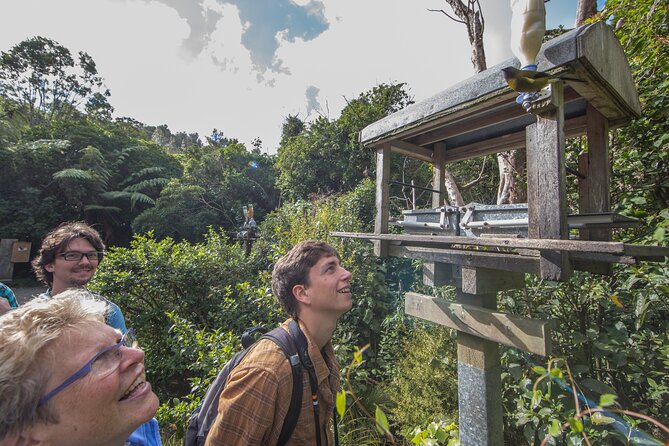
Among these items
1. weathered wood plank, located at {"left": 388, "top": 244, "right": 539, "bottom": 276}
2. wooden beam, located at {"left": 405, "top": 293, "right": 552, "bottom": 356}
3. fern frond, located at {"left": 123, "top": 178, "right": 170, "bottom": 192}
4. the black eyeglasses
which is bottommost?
wooden beam, located at {"left": 405, "top": 293, "right": 552, "bottom": 356}

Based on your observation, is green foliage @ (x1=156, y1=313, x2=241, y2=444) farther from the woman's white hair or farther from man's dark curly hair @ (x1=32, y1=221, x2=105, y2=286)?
the woman's white hair

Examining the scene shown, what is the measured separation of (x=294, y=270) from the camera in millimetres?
1848

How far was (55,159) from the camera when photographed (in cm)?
1518

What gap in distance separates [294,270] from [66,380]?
3.67ft

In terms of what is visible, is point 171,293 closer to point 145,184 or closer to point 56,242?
point 56,242

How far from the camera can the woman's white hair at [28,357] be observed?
2.61 feet

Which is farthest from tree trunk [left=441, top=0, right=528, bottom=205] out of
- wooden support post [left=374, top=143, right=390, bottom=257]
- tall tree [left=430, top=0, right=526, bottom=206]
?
wooden support post [left=374, top=143, right=390, bottom=257]

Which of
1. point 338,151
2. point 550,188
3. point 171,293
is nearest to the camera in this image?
point 550,188

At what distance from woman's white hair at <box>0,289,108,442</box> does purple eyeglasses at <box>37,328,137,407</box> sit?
28mm

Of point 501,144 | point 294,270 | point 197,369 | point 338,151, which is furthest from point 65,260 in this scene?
point 338,151

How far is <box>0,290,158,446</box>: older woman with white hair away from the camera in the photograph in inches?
32.2

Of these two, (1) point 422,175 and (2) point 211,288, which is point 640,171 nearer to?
(2) point 211,288

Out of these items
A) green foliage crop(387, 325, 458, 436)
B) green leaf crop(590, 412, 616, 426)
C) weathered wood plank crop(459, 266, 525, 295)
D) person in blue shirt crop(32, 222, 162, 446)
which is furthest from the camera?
green foliage crop(387, 325, 458, 436)

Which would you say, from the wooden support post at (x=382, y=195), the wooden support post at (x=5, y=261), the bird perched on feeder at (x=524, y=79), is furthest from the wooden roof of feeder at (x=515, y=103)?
the wooden support post at (x=5, y=261)
